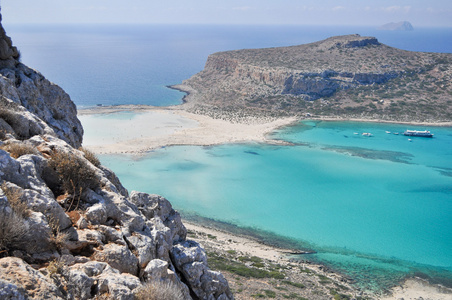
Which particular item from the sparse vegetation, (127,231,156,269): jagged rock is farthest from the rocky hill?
→ (127,231,156,269): jagged rock

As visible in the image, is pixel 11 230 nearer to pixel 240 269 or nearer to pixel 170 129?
pixel 240 269

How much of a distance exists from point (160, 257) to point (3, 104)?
629cm

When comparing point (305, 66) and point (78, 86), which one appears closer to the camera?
point (305, 66)

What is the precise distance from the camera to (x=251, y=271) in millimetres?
23281

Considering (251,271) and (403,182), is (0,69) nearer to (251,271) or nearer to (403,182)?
(251,271)

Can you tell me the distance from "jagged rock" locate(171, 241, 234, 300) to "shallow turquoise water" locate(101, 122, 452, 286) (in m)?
18.1

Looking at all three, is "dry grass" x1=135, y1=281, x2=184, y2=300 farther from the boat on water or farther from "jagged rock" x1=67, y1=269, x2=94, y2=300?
the boat on water

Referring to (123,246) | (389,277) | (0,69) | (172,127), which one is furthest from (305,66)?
(123,246)

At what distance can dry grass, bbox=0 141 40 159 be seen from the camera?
858cm

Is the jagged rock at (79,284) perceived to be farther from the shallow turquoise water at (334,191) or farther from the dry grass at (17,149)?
the shallow turquoise water at (334,191)

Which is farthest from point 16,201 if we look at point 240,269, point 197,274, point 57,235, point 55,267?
point 240,269

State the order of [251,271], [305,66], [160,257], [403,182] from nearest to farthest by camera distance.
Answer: [160,257] → [251,271] → [403,182] → [305,66]

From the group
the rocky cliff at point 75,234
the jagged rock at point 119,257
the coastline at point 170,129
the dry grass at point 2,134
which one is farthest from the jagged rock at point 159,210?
the coastline at point 170,129

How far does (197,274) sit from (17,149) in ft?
18.3
